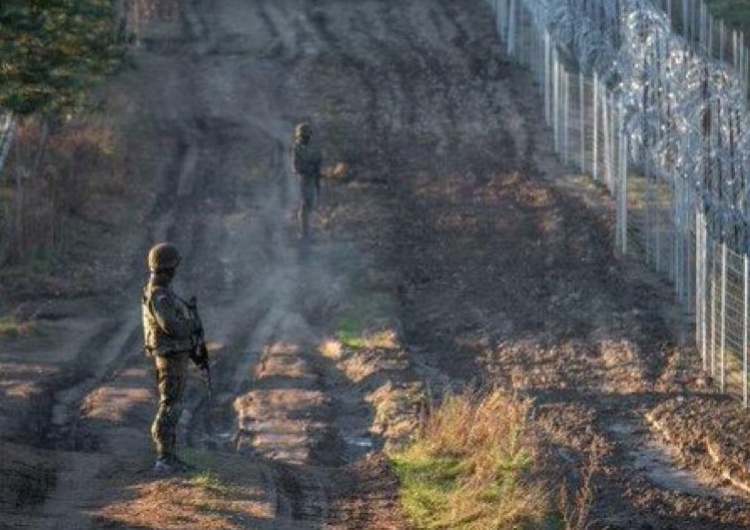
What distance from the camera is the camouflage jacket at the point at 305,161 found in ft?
91.6

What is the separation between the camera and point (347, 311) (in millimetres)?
24312

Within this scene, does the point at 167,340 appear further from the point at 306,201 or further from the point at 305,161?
the point at 306,201

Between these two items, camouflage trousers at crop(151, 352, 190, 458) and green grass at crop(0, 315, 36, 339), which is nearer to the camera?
camouflage trousers at crop(151, 352, 190, 458)

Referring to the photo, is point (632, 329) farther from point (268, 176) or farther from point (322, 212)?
point (268, 176)

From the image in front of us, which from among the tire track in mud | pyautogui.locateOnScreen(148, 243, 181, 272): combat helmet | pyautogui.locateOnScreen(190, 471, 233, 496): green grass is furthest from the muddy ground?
pyautogui.locateOnScreen(148, 243, 181, 272): combat helmet

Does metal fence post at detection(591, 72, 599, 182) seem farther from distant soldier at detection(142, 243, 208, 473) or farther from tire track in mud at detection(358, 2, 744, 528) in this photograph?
distant soldier at detection(142, 243, 208, 473)

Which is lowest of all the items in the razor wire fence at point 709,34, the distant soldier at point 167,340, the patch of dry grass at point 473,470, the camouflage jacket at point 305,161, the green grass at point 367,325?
the patch of dry grass at point 473,470

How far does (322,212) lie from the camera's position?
98.5 feet

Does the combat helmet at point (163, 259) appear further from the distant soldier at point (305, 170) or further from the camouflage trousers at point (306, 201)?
the camouflage trousers at point (306, 201)

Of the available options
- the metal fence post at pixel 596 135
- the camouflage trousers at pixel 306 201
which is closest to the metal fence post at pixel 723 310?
the camouflage trousers at pixel 306 201

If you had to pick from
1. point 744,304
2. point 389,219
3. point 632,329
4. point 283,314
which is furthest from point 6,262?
point 744,304

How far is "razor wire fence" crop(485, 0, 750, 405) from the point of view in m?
20.1

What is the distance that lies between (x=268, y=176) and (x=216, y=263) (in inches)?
232

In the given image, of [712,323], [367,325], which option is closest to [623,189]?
[367,325]
